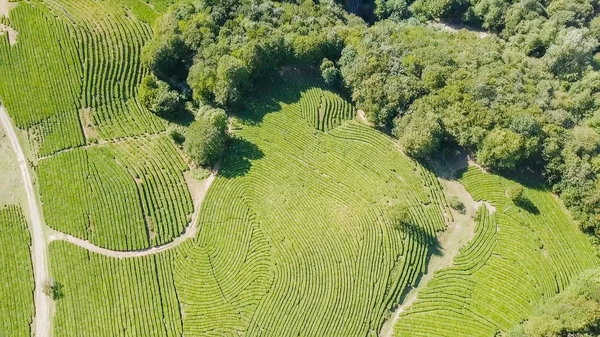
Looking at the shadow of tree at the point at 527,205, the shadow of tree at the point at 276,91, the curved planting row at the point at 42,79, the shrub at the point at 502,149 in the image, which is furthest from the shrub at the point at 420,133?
the curved planting row at the point at 42,79

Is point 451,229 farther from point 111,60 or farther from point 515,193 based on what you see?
point 111,60

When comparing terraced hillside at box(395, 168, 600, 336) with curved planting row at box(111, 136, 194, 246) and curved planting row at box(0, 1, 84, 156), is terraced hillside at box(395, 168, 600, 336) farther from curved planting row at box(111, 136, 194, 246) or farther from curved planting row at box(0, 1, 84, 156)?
curved planting row at box(0, 1, 84, 156)

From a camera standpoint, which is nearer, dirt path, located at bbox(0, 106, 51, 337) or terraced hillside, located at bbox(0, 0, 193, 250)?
dirt path, located at bbox(0, 106, 51, 337)

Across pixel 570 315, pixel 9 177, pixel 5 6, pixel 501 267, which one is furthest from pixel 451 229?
pixel 5 6

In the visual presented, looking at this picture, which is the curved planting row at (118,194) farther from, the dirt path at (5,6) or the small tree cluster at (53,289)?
the dirt path at (5,6)

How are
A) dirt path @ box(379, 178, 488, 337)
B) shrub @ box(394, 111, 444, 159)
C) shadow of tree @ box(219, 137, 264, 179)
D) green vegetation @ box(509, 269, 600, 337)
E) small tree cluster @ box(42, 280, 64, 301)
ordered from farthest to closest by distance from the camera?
shrub @ box(394, 111, 444, 159) → shadow of tree @ box(219, 137, 264, 179) → dirt path @ box(379, 178, 488, 337) → small tree cluster @ box(42, 280, 64, 301) → green vegetation @ box(509, 269, 600, 337)

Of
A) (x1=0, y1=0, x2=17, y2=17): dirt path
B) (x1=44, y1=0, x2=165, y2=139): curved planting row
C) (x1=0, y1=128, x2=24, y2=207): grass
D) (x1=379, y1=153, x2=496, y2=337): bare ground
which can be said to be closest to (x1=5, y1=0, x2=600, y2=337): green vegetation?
(x1=44, y1=0, x2=165, y2=139): curved planting row
